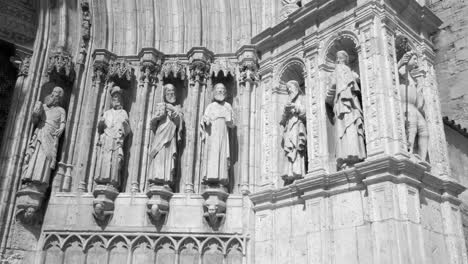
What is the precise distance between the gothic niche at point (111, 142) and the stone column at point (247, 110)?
1.92 m

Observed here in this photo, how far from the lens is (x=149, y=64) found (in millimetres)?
8086

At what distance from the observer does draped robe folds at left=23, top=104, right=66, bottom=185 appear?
7266mm

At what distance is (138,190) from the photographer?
7.42 m

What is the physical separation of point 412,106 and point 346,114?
3.22 feet

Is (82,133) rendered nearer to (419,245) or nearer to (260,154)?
(260,154)

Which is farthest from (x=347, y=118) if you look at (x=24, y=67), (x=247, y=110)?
(x=24, y=67)

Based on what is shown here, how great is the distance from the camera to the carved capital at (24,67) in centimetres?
807

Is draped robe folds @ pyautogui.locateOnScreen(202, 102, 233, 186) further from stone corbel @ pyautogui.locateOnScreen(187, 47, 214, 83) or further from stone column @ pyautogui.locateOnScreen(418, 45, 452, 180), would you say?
stone column @ pyautogui.locateOnScreen(418, 45, 452, 180)

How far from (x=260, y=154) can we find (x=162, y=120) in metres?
1.69

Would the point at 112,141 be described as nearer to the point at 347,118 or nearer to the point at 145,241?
the point at 145,241

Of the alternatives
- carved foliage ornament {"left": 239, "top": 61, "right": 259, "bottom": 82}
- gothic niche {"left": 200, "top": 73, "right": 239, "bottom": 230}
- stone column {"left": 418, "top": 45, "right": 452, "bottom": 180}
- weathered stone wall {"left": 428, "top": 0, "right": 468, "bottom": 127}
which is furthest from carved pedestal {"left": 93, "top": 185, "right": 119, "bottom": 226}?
weathered stone wall {"left": 428, "top": 0, "right": 468, "bottom": 127}

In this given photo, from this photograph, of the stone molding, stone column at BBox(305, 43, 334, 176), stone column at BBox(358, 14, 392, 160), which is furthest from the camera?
the stone molding

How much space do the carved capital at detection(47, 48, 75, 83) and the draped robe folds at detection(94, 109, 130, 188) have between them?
101 centimetres

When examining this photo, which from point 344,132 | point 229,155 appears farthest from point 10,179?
point 344,132
